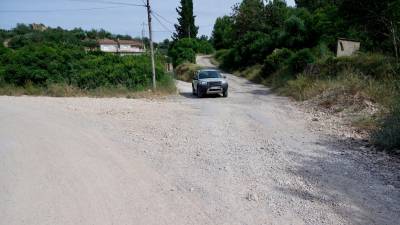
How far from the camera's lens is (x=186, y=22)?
8625 centimetres

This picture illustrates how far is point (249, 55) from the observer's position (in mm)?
48750

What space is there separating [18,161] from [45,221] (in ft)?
12.2

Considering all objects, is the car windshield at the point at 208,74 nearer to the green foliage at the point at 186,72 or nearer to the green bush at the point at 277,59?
the green bush at the point at 277,59

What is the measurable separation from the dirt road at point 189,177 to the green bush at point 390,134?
0.67m

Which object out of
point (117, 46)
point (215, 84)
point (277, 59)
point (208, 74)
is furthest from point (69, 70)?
point (117, 46)

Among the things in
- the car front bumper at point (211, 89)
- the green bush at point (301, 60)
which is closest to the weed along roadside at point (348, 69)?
the green bush at point (301, 60)

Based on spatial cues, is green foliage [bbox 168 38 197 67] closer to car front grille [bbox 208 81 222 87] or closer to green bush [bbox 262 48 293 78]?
green bush [bbox 262 48 293 78]

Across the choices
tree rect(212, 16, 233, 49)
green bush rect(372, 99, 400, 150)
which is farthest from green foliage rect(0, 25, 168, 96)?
tree rect(212, 16, 233, 49)

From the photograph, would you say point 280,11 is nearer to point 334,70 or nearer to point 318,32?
point 318,32

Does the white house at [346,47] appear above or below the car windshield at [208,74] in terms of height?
above

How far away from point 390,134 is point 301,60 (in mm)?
20119

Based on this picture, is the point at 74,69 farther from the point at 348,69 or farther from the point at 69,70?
the point at 348,69

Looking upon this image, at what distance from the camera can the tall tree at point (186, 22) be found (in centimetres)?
8494

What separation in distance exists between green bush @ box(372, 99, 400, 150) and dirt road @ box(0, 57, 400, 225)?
2.20 feet
